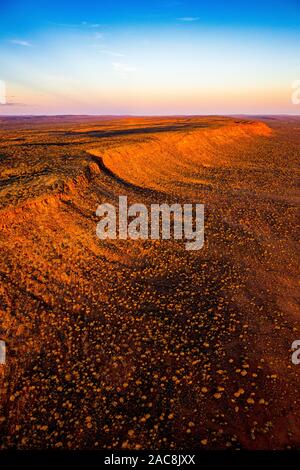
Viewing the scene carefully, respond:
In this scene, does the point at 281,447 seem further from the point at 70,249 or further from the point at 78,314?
the point at 70,249

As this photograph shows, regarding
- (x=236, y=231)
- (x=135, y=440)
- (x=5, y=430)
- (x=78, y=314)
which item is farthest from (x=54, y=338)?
(x=236, y=231)

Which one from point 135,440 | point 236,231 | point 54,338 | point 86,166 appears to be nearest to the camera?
point 135,440

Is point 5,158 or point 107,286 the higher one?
point 5,158

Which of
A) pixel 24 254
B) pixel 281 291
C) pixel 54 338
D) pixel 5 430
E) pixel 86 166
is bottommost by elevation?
pixel 5 430

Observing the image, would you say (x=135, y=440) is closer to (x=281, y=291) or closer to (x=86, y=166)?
(x=281, y=291)

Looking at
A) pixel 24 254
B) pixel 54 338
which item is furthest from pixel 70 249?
pixel 54 338

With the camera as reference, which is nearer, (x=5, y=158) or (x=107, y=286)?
(x=107, y=286)
